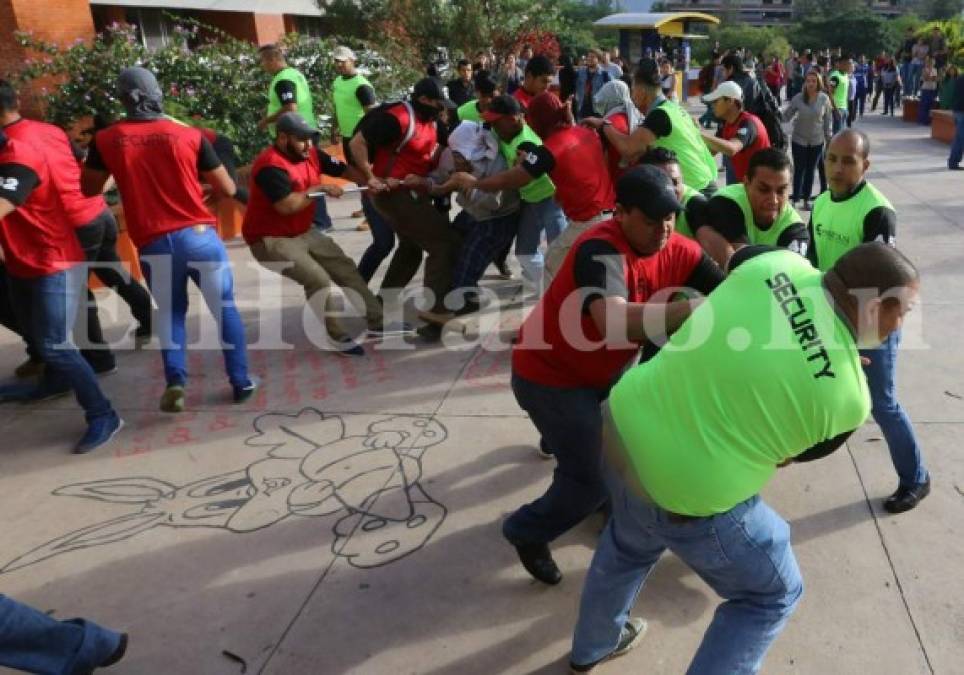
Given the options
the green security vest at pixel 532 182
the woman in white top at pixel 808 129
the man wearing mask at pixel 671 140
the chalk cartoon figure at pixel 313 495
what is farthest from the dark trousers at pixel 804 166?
the chalk cartoon figure at pixel 313 495

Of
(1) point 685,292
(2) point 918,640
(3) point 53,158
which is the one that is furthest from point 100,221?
(2) point 918,640

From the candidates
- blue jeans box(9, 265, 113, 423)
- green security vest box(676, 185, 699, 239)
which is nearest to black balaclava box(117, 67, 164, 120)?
blue jeans box(9, 265, 113, 423)

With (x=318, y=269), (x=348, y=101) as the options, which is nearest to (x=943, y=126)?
(x=348, y=101)

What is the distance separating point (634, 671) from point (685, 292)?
130 centimetres

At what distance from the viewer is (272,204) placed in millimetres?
4836

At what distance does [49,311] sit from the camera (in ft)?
13.1

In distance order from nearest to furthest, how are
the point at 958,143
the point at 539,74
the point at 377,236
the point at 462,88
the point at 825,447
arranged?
the point at 825,447, the point at 377,236, the point at 539,74, the point at 462,88, the point at 958,143

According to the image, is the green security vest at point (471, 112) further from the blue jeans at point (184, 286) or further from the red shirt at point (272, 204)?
the blue jeans at point (184, 286)

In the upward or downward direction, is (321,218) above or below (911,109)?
above

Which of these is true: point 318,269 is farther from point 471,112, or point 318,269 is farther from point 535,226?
point 471,112

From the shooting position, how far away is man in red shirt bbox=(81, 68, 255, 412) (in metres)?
4.09

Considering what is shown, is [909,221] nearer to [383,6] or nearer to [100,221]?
[100,221]

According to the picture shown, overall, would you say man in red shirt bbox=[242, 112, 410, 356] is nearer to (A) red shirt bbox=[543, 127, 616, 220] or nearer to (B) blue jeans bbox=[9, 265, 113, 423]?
(B) blue jeans bbox=[9, 265, 113, 423]

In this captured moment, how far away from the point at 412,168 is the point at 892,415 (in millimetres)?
3473
